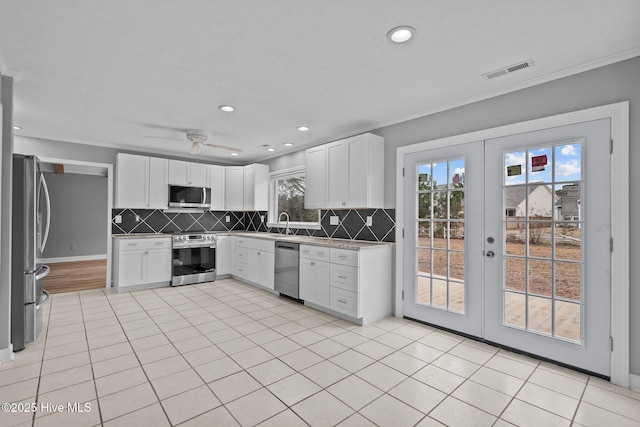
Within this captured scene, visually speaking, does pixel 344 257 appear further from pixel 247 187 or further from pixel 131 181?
pixel 131 181

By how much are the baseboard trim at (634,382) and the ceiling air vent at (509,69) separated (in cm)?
233

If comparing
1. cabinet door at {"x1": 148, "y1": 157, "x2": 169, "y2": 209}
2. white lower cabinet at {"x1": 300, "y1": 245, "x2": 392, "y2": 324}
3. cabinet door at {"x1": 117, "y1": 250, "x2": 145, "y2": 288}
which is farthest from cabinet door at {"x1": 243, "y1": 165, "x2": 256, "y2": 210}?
white lower cabinet at {"x1": 300, "y1": 245, "x2": 392, "y2": 324}

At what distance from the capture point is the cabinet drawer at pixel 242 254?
525 centimetres

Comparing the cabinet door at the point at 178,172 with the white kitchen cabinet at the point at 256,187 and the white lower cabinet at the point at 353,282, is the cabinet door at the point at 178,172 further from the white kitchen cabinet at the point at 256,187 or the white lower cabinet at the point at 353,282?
the white lower cabinet at the point at 353,282

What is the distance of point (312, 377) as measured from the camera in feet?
7.43

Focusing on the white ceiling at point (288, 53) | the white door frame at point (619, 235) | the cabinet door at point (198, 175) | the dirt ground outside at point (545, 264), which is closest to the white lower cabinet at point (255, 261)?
the cabinet door at point (198, 175)

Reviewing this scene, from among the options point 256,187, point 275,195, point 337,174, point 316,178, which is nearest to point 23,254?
point 316,178

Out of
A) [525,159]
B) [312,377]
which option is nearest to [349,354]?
[312,377]

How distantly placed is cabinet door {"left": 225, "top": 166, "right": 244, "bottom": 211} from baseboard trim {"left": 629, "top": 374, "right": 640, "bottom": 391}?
548cm

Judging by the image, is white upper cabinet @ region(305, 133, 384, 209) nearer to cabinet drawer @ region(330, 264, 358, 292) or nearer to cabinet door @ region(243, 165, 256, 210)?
cabinet drawer @ region(330, 264, 358, 292)

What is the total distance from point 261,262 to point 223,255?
1132 mm

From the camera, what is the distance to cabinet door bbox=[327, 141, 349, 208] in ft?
12.8

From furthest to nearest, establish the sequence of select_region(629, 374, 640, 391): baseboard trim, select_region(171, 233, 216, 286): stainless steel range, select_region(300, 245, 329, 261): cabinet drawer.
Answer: select_region(171, 233, 216, 286): stainless steel range < select_region(300, 245, 329, 261): cabinet drawer < select_region(629, 374, 640, 391): baseboard trim

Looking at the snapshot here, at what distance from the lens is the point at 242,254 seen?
17.6 ft
